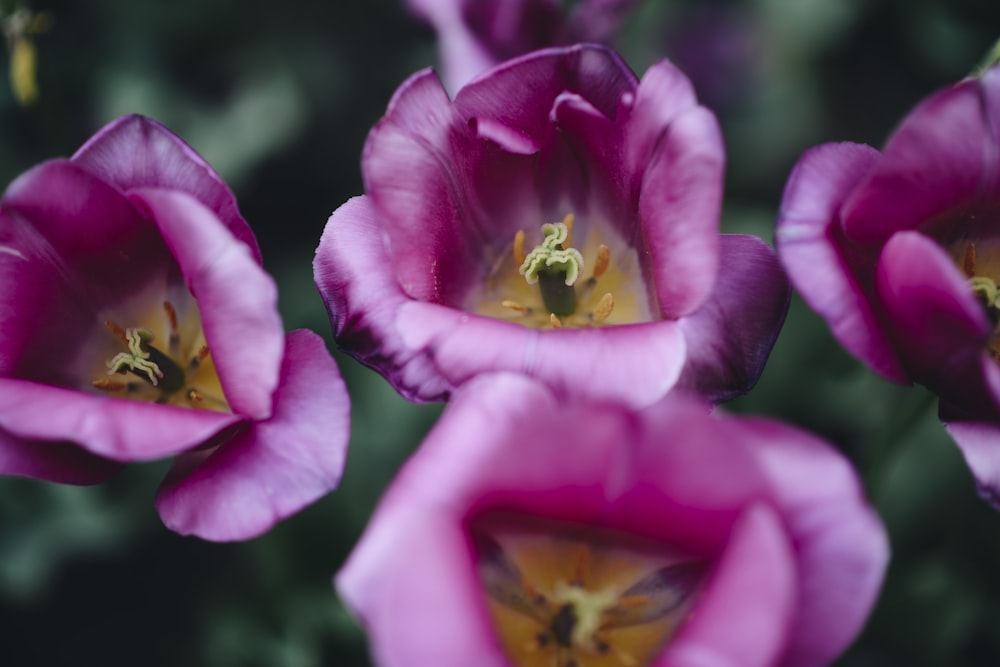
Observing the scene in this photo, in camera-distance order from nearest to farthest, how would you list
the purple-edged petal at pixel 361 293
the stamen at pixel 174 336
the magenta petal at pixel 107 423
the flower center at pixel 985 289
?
the magenta petal at pixel 107 423 → the purple-edged petal at pixel 361 293 → the flower center at pixel 985 289 → the stamen at pixel 174 336

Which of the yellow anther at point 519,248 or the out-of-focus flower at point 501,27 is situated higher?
the out-of-focus flower at point 501,27

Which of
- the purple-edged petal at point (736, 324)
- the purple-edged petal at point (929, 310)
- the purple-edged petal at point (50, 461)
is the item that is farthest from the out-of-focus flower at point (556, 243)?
the purple-edged petal at point (50, 461)

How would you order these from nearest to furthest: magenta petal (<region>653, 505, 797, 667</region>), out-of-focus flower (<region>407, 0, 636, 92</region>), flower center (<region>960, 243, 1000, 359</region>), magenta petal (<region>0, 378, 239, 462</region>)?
magenta petal (<region>653, 505, 797, 667</region>), magenta petal (<region>0, 378, 239, 462</region>), flower center (<region>960, 243, 1000, 359</region>), out-of-focus flower (<region>407, 0, 636, 92</region>)

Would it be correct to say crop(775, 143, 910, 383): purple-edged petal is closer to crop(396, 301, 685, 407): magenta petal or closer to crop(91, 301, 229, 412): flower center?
crop(396, 301, 685, 407): magenta petal

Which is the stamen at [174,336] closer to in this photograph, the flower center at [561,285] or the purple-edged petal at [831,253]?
the flower center at [561,285]

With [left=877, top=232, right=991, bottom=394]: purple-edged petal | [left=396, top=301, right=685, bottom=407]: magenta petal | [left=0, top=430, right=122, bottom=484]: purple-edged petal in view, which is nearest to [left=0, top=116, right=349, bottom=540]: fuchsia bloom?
[left=0, top=430, right=122, bottom=484]: purple-edged petal

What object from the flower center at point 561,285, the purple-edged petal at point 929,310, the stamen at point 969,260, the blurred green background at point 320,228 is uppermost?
the purple-edged petal at point 929,310
